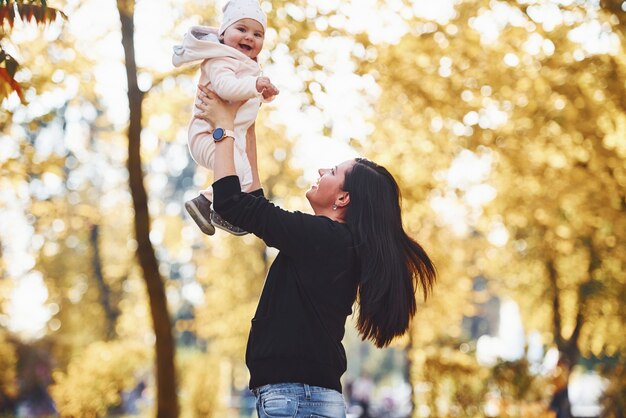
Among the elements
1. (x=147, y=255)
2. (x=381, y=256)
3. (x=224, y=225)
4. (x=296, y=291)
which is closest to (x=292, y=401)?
(x=296, y=291)

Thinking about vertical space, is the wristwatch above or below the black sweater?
above

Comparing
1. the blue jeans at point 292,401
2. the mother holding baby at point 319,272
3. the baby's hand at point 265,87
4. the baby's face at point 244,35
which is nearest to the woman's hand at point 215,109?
the mother holding baby at point 319,272

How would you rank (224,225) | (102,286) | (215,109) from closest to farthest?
1. (215,109)
2. (224,225)
3. (102,286)

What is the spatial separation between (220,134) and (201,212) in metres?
0.43

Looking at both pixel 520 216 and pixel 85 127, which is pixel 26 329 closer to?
pixel 85 127

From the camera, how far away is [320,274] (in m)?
3.32

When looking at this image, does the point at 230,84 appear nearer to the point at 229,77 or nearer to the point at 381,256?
the point at 229,77

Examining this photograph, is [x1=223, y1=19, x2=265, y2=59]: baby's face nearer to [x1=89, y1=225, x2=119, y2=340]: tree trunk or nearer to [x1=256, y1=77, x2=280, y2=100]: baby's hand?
[x1=256, y1=77, x2=280, y2=100]: baby's hand

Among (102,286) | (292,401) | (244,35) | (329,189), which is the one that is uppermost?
(244,35)

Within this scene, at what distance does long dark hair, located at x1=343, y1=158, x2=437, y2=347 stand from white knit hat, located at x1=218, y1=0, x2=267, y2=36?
28.6 inches

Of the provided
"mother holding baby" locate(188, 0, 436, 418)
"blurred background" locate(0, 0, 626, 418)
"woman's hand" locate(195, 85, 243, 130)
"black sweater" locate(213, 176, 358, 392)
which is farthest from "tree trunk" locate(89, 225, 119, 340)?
"black sweater" locate(213, 176, 358, 392)

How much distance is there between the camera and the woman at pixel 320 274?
324cm

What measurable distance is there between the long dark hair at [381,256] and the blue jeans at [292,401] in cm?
36

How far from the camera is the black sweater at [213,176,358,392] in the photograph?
3.21 m
